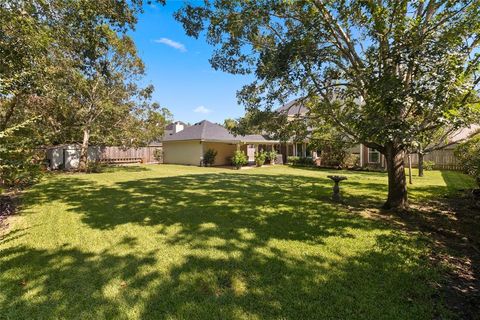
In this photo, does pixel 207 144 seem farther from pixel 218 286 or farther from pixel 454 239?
pixel 218 286

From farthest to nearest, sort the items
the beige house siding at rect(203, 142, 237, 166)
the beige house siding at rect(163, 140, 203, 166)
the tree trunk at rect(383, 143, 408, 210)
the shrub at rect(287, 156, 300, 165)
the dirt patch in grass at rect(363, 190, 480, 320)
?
1. the beige house siding at rect(203, 142, 237, 166)
2. the beige house siding at rect(163, 140, 203, 166)
3. the shrub at rect(287, 156, 300, 165)
4. the tree trunk at rect(383, 143, 408, 210)
5. the dirt patch in grass at rect(363, 190, 480, 320)

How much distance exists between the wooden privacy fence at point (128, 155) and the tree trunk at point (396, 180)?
20.7 metres

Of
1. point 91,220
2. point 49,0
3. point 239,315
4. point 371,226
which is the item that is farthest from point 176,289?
point 49,0

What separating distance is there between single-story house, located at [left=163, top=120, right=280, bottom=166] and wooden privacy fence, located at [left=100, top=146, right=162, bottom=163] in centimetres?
157

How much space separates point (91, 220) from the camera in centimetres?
648

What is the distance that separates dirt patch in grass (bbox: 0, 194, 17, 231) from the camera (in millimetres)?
6312

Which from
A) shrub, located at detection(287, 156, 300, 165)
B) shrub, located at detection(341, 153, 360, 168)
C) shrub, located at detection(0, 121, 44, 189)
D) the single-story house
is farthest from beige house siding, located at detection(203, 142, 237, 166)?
shrub, located at detection(0, 121, 44, 189)

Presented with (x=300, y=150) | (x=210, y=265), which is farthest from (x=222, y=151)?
(x=210, y=265)

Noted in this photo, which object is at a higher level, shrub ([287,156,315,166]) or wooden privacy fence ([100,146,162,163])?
wooden privacy fence ([100,146,162,163])

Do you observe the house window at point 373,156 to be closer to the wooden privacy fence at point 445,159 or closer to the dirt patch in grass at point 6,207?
the wooden privacy fence at point 445,159

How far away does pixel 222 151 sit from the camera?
→ 2673 cm

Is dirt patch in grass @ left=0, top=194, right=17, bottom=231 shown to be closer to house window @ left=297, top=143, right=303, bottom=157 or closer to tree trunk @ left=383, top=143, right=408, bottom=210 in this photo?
tree trunk @ left=383, top=143, right=408, bottom=210

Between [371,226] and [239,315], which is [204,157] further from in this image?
[239,315]

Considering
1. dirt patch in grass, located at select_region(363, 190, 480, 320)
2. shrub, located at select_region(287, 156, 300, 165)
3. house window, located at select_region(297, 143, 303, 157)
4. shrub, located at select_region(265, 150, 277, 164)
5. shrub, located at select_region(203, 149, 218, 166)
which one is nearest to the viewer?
dirt patch in grass, located at select_region(363, 190, 480, 320)
